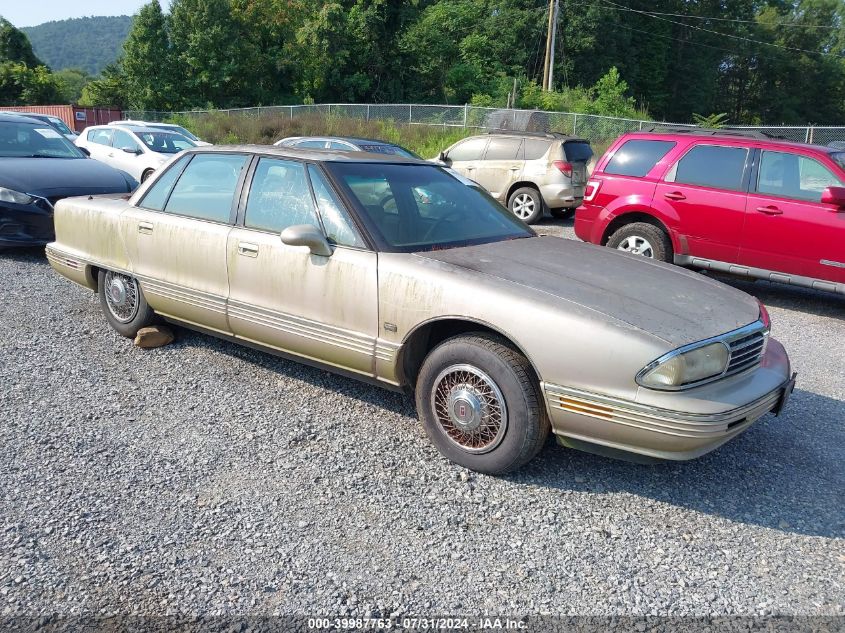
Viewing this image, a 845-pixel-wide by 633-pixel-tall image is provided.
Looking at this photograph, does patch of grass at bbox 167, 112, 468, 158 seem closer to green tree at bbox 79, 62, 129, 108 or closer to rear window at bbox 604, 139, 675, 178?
green tree at bbox 79, 62, 129, 108

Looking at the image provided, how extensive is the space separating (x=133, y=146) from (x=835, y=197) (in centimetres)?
1274

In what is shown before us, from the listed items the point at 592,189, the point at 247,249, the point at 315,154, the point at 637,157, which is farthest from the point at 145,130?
the point at 247,249

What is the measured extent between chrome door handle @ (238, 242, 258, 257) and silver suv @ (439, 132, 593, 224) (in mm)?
8965

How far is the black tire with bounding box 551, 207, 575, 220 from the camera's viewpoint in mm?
12825

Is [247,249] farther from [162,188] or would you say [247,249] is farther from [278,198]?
[162,188]

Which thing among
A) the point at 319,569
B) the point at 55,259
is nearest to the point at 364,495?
the point at 319,569

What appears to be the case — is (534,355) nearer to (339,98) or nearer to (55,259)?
(55,259)

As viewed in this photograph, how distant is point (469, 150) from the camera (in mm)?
13898

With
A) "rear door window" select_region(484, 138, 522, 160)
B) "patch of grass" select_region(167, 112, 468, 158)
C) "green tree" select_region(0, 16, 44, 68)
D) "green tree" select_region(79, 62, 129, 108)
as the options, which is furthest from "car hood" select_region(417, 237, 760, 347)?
"green tree" select_region(0, 16, 44, 68)

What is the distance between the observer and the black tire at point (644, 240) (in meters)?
8.02

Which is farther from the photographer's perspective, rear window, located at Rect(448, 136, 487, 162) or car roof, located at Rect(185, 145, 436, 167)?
rear window, located at Rect(448, 136, 487, 162)

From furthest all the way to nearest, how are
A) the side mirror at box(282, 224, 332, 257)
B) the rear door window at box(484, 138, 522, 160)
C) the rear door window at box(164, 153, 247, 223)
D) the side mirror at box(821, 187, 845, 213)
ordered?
the rear door window at box(484, 138, 522, 160) → the side mirror at box(821, 187, 845, 213) → the rear door window at box(164, 153, 247, 223) → the side mirror at box(282, 224, 332, 257)

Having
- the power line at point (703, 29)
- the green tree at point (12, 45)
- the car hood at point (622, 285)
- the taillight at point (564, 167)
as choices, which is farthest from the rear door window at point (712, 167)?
the green tree at point (12, 45)

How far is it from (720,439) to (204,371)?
338 centimetres
